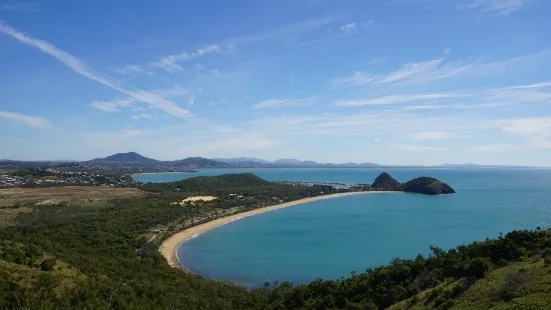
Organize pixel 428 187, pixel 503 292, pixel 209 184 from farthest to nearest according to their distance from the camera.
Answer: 1. pixel 428 187
2. pixel 209 184
3. pixel 503 292

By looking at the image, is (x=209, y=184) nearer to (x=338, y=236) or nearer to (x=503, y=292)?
(x=338, y=236)

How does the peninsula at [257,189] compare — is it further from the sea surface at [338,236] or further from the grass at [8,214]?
the grass at [8,214]

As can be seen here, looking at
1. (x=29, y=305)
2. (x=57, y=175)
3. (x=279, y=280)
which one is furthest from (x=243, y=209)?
(x=57, y=175)

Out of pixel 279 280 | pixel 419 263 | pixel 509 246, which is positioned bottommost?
pixel 279 280

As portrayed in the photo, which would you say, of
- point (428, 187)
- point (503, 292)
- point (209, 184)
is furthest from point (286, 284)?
point (428, 187)

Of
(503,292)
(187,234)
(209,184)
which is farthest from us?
(209,184)

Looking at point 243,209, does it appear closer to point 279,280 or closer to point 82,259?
point 279,280
